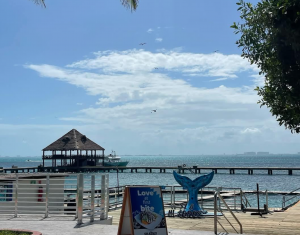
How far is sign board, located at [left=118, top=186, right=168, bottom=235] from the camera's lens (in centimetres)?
884

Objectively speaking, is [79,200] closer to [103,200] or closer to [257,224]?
[103,200]

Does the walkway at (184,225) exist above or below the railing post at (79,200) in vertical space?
below

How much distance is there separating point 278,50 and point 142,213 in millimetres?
4641

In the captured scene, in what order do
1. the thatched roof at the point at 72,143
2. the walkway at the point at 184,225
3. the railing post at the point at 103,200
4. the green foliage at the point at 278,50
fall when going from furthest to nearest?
1. the thatched roof at the point at 72,143
2. the railing post at the point at 103,200
3. the walkway at the point at 184,225
4. the green foliage at the point at 278,50

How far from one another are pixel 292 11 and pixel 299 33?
1.72 ft

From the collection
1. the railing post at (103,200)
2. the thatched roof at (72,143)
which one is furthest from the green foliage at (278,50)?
the thatched roof at (72,143)

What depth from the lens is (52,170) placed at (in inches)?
3388

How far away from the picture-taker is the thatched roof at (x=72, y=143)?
2955 inches

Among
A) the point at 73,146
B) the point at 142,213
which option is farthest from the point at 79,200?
the point at 73,146

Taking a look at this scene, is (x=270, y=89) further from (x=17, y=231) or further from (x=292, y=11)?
(x=17, y=231)

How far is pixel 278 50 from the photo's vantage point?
7727 mm

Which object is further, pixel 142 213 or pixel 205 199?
pixel 205 199

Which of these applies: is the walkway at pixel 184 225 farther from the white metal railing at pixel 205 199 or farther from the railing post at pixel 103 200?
the white metal railing at pixel 205 199

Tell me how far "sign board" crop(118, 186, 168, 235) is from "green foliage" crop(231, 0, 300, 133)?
3.40m
